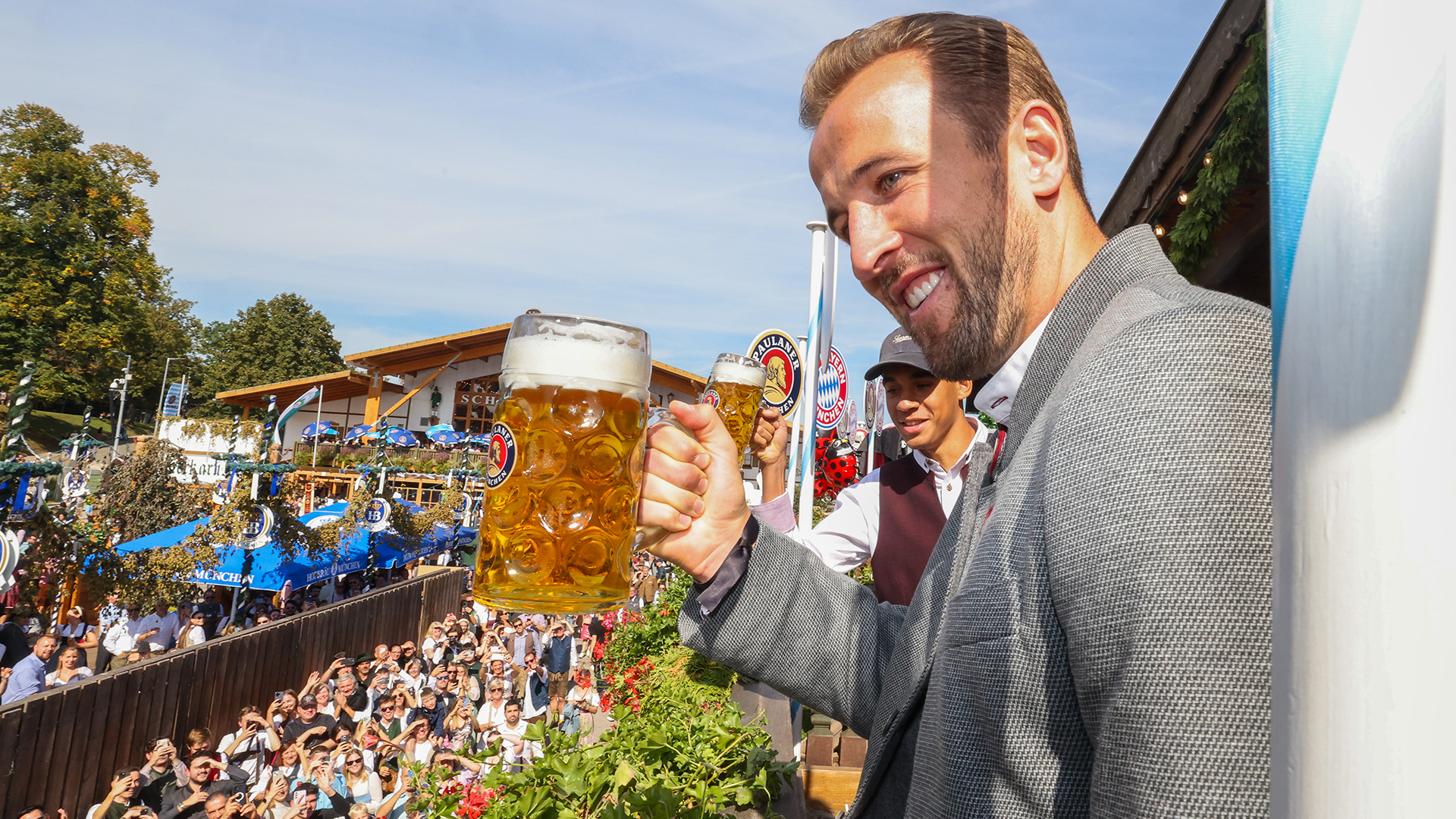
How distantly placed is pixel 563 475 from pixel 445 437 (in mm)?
31538

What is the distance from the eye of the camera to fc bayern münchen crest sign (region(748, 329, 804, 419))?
4707 millimetres

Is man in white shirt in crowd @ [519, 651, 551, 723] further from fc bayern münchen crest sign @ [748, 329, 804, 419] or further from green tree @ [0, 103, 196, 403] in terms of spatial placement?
green tree @ [0, 103, 196, 403]

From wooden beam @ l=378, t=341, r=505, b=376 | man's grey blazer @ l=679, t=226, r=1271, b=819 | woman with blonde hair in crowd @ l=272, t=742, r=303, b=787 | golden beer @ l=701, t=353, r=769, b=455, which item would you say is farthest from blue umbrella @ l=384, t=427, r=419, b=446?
man's grey blazer @ l=679, t=226, r=1271, b=819

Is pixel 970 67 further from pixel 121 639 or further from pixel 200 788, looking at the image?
pixel 121 639

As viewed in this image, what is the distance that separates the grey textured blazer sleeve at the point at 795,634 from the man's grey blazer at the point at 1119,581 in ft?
1.26

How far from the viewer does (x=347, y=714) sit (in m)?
8.31

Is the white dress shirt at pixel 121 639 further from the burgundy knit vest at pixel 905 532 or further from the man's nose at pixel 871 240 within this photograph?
the man's nose at pixel 871 240

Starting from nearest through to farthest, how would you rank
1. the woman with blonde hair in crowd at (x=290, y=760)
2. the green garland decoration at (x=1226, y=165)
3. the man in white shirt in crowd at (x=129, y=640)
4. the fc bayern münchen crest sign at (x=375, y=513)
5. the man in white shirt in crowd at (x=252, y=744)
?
the green garland decoration at (x=1226, y=165), the woman with blonde hair in crowd at (x=290, y=760), the man in white shirt in crowd at (x=252, y=744), the man in white shirt in crowd at (x=129, y=640), the fc bayern münchen crest sign at (x=375, y=513)

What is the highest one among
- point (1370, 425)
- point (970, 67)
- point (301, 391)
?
point (301, 391)

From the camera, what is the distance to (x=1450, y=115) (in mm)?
299

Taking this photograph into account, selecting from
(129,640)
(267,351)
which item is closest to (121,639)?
(129,640)

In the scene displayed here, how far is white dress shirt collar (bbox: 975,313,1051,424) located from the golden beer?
1170mm

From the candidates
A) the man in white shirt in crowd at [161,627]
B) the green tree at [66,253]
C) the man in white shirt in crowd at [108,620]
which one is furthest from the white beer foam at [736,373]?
the green tree at [66,253]

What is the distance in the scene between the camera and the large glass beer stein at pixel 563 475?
113 cm
